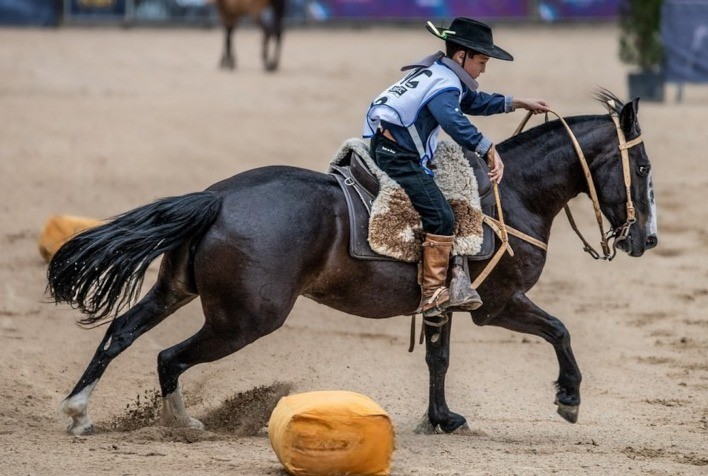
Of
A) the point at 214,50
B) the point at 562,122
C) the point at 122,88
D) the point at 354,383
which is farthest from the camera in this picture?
the point at 214,50

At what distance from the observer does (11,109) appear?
15.5 metres

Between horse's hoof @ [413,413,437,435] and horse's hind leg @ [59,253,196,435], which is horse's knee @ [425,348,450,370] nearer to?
horse's hoof @ [413,413,437,435]

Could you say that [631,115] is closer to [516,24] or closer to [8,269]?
[8,269]

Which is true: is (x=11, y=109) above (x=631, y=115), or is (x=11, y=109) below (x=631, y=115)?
below

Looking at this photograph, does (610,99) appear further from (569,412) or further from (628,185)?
(569,412)

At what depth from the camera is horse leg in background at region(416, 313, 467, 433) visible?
671 cm

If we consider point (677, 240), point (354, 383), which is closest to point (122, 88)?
point (677, 240)

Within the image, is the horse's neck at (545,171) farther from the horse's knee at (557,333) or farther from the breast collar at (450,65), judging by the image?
the breast collar at (450,65)

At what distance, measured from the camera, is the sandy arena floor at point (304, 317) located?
6.16 meters

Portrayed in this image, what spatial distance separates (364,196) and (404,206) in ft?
0.71

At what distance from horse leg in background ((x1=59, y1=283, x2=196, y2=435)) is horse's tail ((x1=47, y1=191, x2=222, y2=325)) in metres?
0.14

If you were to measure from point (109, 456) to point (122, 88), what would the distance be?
496 inches

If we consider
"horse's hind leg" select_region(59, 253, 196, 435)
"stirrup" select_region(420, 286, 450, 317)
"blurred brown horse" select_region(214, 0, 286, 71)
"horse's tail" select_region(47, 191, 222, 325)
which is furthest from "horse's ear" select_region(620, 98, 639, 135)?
"blurred brown horse" select_region(214, 0, 286, 71)

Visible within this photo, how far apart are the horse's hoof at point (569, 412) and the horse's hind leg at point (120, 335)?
2.14 meters
